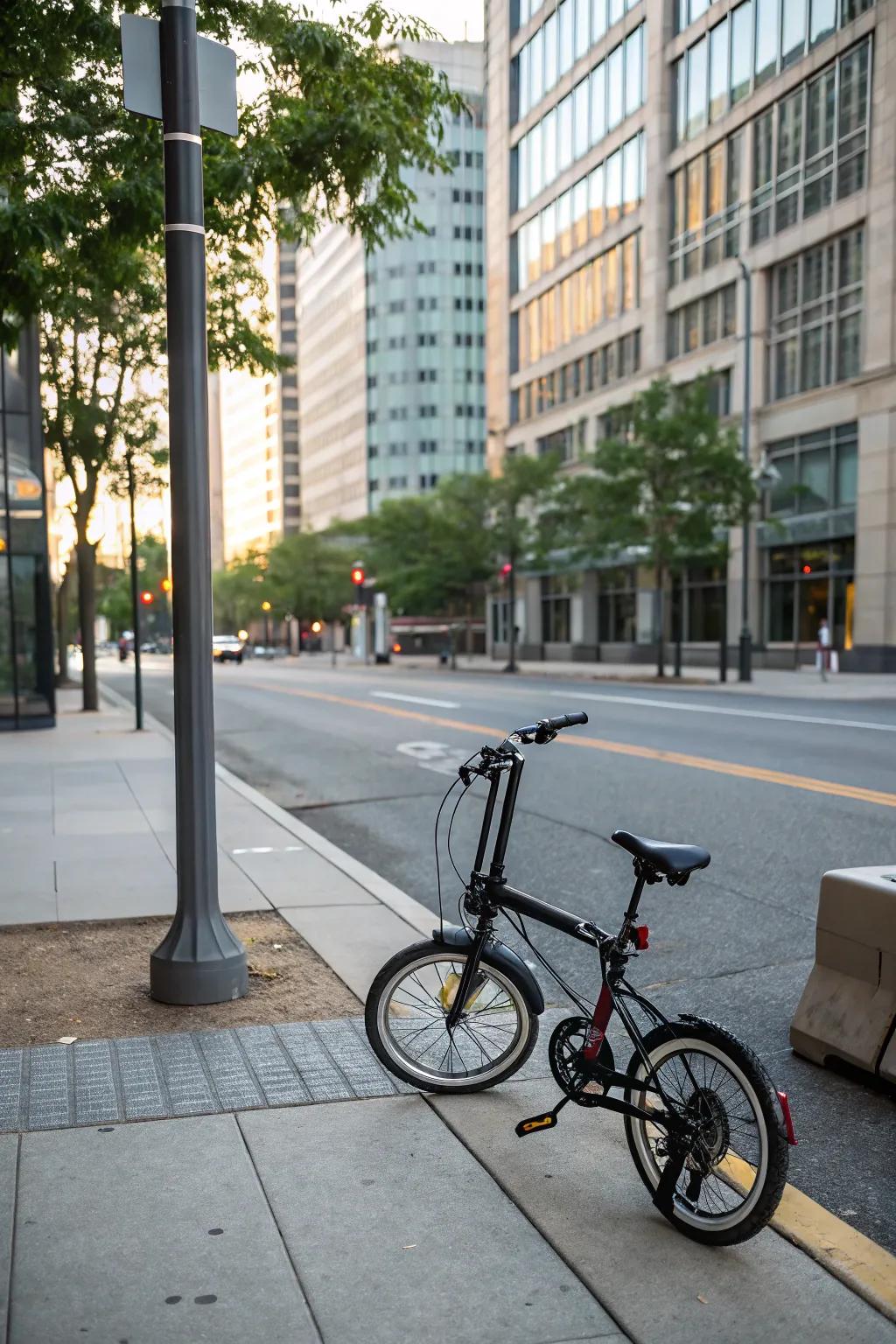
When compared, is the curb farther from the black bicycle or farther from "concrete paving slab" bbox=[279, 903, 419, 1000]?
the black bicycle

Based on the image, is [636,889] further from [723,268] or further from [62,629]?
[723,268]

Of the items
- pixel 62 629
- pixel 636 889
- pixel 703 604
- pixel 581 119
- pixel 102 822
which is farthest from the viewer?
pixel 581 119

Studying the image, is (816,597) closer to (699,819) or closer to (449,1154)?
(699,819)

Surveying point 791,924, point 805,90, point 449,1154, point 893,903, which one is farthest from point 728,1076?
point 805,90

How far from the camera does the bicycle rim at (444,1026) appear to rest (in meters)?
4.36

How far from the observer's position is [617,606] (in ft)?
172

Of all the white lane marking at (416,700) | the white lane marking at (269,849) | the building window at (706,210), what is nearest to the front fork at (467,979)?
the white lane marking at (269,849)

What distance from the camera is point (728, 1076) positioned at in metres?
3.37

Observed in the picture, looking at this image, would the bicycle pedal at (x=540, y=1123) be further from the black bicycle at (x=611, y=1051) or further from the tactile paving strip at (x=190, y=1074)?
the tactile paving strip at (x=190, y=1074)

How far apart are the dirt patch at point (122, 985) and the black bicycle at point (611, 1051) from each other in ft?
2.91

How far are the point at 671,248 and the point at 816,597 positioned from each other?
53.0ft

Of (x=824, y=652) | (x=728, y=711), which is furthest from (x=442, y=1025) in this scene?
(x=824, y=652)

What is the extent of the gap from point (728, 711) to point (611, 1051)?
1822 centimetres

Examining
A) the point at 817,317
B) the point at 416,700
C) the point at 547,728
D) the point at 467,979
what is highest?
the point at 817,317
